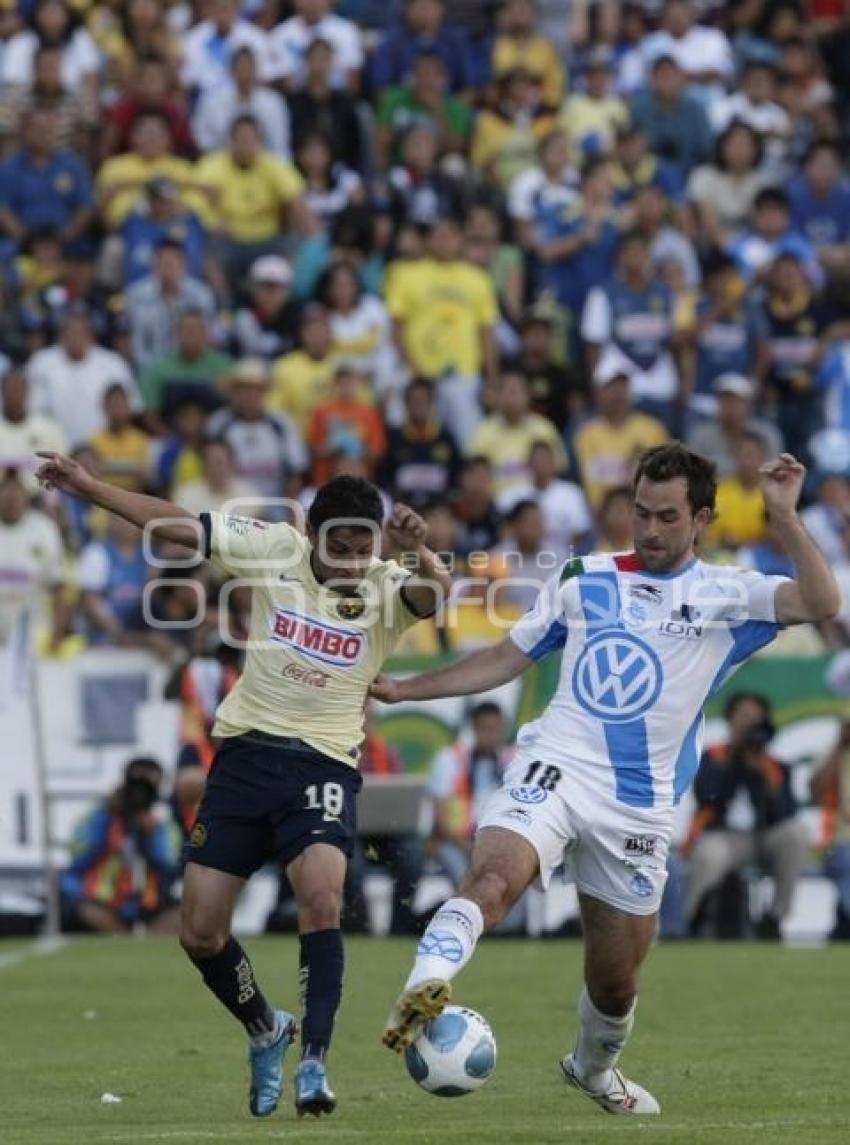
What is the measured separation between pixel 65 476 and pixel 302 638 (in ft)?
3.71

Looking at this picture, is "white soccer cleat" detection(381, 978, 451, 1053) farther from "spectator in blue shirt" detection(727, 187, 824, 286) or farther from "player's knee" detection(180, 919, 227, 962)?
"spectator in blue shirt" detection(727, 187, 824, 286)

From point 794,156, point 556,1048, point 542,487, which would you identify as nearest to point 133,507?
point 556,1048

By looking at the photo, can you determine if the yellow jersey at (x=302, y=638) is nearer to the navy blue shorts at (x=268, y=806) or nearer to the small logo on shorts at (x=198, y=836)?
the navy blue shorts at (x=268, y=806)

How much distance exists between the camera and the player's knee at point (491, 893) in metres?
9.10

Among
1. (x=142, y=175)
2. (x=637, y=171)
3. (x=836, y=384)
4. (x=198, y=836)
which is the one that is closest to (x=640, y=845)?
(x=198, y=836)

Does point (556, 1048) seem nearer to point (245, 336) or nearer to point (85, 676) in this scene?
point (85, 676)

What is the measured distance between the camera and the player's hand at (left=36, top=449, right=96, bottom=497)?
10047 mm

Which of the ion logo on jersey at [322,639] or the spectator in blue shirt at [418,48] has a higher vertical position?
the spectator in blue shirt at [418,48]

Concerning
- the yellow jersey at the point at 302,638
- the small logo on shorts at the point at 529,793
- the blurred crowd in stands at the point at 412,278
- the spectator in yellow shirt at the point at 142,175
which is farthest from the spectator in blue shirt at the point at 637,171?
the small logo on shorts at the point at 529,793

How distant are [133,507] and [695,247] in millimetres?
15695

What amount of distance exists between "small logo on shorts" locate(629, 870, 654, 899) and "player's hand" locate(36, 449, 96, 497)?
2.41m

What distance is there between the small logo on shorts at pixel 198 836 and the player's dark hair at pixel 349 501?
125cm

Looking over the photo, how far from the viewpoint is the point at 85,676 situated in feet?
67.3

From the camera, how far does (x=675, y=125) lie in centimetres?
2634
